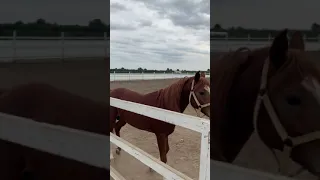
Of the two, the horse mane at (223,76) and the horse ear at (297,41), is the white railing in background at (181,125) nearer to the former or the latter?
the horse mane at (223,76)

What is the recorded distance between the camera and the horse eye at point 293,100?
2.03ft

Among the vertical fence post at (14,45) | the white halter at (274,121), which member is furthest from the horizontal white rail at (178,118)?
the vertical fence post at (14,45)

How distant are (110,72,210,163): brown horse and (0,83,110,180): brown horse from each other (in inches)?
43.1

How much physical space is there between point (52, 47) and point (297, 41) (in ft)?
1.72

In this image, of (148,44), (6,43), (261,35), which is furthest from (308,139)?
(148,44)

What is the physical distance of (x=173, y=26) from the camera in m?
1.45

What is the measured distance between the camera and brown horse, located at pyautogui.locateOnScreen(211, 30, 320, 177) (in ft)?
1.95

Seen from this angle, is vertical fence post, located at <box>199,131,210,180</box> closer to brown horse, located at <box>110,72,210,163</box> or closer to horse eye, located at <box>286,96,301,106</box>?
horse eye, located at <box>286,96,301,106</box>

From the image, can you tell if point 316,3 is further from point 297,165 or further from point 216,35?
point 297,165

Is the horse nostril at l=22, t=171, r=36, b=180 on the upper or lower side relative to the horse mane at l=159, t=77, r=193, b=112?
lower

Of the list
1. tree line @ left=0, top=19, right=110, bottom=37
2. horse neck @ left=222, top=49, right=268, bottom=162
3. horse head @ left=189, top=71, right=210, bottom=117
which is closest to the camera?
tree line @ left=0, top=19, right=110, bottom=37

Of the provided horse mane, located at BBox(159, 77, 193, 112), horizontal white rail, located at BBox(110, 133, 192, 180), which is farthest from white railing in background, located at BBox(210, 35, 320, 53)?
horse mane, located at BBox(159, 77, 193, 112)

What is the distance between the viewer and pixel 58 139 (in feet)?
1.83

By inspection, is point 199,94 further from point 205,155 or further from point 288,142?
point 288,142
